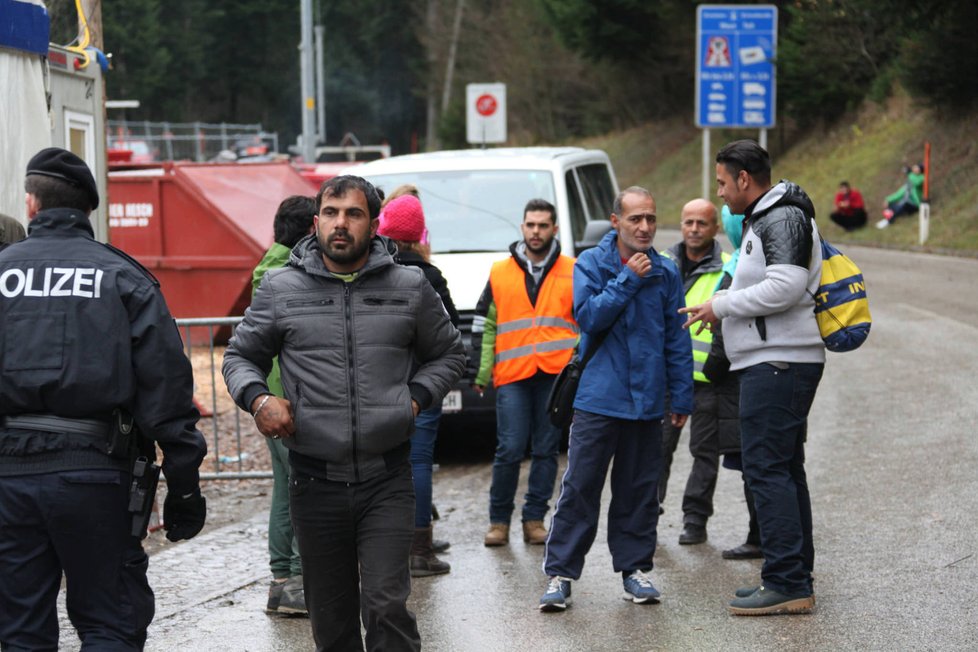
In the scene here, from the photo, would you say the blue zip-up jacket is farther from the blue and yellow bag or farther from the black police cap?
the black police cap

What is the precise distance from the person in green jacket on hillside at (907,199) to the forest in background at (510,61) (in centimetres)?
212

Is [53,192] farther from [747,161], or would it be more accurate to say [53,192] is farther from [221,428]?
[221,428]

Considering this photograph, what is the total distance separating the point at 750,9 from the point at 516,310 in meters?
23.1

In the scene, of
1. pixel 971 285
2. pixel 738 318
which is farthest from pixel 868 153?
pixel 738 318

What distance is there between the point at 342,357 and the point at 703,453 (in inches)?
135

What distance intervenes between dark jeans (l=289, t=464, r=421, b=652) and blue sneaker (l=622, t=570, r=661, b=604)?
69.6 inches

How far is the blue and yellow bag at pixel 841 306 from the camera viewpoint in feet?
19.7

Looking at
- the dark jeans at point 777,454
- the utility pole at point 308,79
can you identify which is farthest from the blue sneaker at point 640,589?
the utility pole at point 308,79

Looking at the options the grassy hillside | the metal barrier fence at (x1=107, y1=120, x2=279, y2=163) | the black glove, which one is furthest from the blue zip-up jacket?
the metal barrier fence at (x1=107, y1=120, x2=279, y2=163)

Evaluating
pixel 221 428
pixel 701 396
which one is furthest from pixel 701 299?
pixel 221 428

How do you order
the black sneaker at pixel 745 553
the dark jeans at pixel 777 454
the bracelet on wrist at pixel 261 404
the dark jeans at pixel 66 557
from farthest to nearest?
the black sneaker at pixel 745 553 < the dark jeans at pixel 777 454 < the bracelet on wrist at pixel 261 404 < the dark jeans at pixel 66 557

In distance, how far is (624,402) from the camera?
6359 mm

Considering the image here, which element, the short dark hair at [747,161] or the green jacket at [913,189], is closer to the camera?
the short dark hair at [747,161]

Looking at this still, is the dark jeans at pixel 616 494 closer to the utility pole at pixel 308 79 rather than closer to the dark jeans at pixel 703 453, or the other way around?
the dark jeans at pixel 703 453
